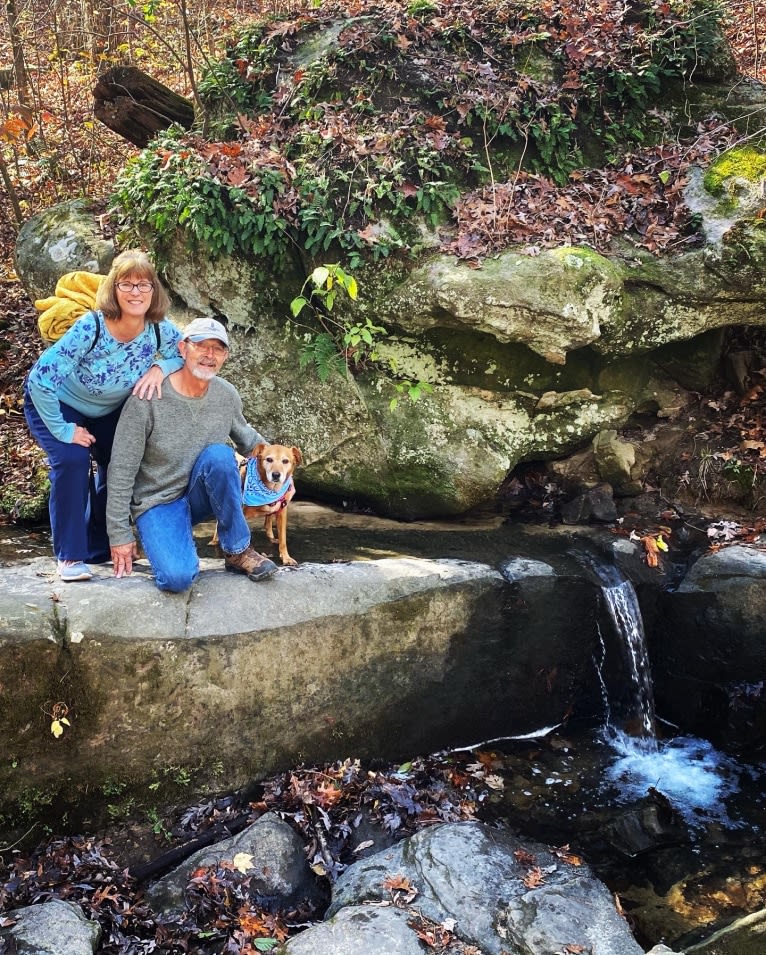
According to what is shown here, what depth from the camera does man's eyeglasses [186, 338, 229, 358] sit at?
179 inches

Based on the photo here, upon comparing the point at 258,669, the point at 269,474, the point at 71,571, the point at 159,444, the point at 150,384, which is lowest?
the point at 258,669

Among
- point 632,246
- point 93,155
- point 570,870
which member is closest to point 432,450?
point 632,246

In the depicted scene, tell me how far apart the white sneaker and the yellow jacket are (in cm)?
144

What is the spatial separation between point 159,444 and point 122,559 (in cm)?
78

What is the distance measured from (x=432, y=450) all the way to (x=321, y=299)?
5.71 feet

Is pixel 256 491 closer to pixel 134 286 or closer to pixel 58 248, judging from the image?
pixel 134 286

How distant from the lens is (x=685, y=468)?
26.1ft

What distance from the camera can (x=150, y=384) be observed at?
4.63 metres

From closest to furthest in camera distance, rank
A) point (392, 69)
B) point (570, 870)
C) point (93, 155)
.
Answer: point (570, 870)
point (392, 69)
point (93, 155)

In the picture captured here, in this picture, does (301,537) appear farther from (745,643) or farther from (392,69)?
(392,69)

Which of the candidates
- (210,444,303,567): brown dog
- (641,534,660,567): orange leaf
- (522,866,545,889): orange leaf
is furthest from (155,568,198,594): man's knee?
(641,534,660,567): orange leaf

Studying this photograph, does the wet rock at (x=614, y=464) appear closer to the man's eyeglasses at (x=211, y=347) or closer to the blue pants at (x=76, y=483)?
the man's eyeglasses at (x=211, y=347)

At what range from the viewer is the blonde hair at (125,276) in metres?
4.33

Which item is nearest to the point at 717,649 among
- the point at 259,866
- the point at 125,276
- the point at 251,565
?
the point at 251,565
